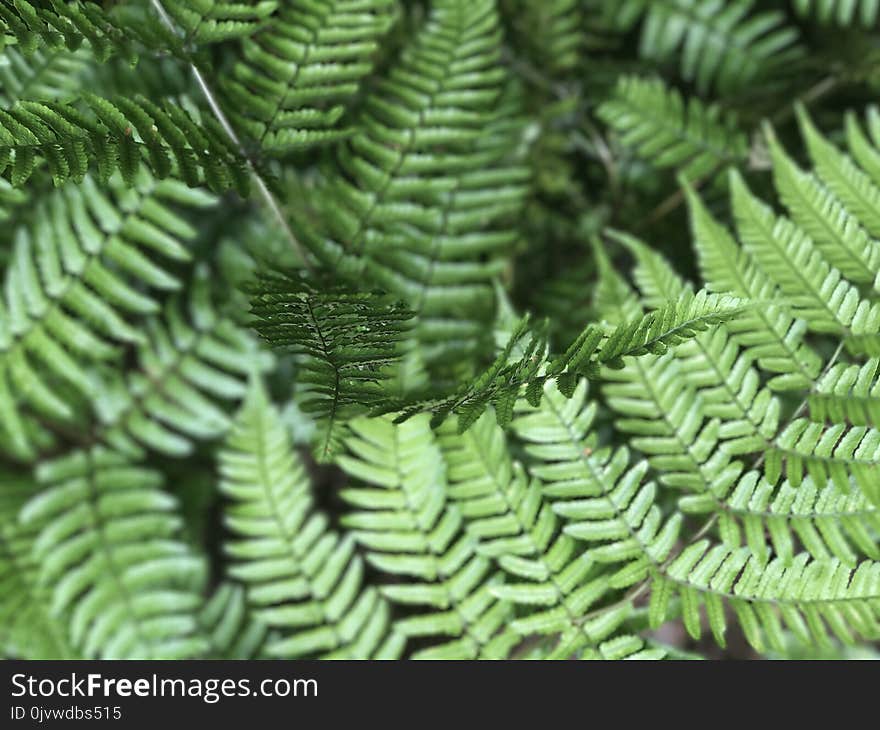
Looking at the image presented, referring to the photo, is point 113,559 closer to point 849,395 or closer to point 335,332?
point 335,332

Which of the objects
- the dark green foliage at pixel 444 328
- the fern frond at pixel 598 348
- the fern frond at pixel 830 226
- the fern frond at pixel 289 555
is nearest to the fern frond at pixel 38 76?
the dark green foliage at pixel 444 328

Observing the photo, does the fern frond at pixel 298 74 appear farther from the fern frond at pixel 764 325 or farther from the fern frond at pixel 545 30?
the fern frond at pixel 764 325

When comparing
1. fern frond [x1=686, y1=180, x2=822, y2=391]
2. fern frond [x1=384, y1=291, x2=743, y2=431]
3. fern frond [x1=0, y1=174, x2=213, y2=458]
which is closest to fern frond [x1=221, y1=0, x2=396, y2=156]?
fern frond [x1=0, y1=174, x2=213, y2=458]

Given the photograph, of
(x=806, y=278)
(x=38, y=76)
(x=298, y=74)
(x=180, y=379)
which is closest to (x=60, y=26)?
(x=298, y=74)

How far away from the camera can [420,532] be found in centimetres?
205

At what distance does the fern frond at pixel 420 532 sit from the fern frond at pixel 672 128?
3.77ft

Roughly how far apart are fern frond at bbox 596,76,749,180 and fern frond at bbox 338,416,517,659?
115 centimetres

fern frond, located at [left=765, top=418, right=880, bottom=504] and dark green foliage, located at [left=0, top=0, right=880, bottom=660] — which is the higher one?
dark green foliage, located at [left=0, top=0, right=880, bottom=660]

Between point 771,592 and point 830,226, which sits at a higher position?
point 830,226

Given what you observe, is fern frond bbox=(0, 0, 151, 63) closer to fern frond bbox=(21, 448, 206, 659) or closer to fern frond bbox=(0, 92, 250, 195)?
fern frond bbox=(0, 92, 250, 195)

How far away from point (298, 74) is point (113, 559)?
155 centimetres

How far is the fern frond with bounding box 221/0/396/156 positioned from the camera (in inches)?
70.2

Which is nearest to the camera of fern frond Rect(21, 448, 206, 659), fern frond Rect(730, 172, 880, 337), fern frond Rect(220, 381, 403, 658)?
fern frond Rect(730, 172, 880, 337)
